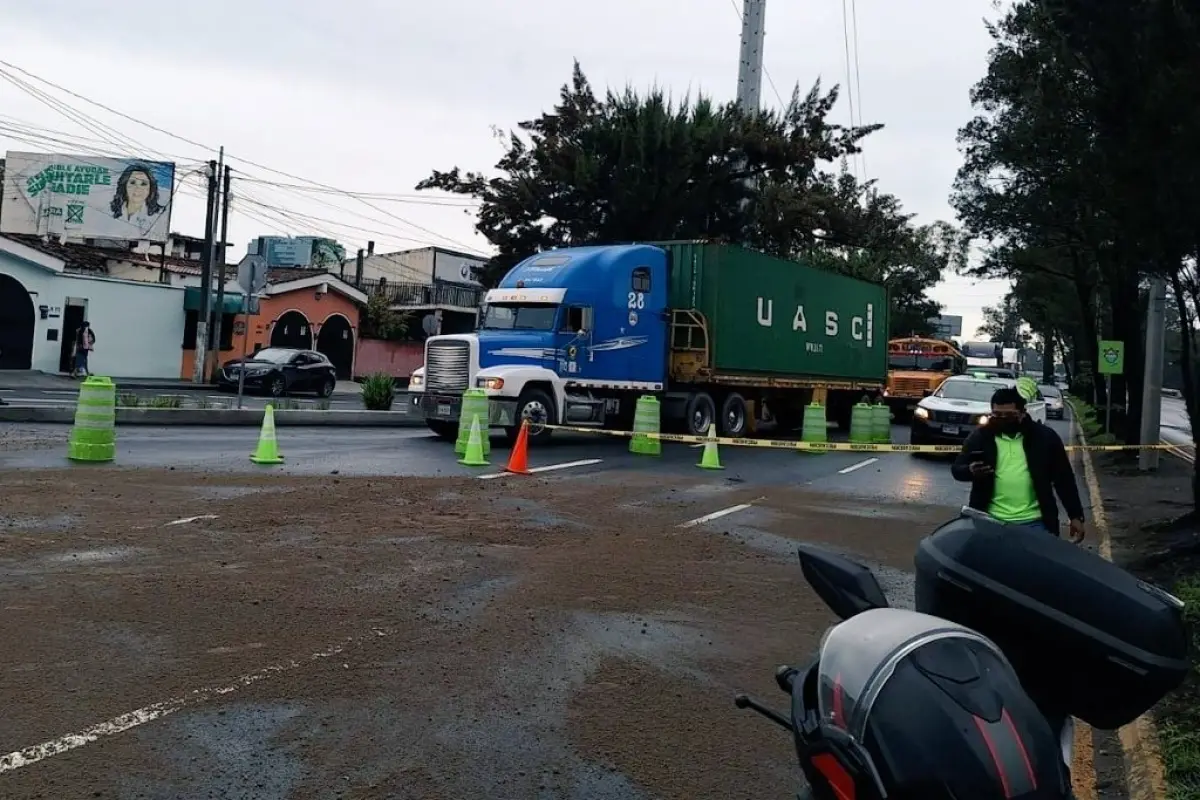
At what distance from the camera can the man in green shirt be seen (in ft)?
20.9

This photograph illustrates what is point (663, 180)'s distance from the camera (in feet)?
106

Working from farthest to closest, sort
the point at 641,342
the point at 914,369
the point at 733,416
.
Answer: the point at 914,369, the point at 733,416, the point at 641,342

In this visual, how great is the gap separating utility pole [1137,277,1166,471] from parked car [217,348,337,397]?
2320 centimetres

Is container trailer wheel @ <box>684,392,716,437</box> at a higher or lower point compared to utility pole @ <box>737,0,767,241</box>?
lower

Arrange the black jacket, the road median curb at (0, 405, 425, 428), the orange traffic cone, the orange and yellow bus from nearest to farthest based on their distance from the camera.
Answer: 1. the black jacket
2. the orange traffic cone
3. the road median curb at (0, 405, 425, 428)
4. the orange and yellow bus

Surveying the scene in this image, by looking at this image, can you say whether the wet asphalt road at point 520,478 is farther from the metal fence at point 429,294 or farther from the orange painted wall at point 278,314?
the metal fence at point 429,294

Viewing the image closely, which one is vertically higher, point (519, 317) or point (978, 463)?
point (519, 317)

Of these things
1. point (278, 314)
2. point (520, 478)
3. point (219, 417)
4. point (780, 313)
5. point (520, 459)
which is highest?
point (278, 314)

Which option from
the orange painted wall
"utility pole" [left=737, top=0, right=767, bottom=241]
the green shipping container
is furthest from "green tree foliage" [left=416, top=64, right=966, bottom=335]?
the orange painted wall

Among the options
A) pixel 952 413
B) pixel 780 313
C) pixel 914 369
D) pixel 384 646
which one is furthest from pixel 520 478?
pixel 914 369

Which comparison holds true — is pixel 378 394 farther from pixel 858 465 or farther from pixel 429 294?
pixel 429 294

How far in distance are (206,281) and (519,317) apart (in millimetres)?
19855

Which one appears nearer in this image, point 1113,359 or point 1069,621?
point 1069,621

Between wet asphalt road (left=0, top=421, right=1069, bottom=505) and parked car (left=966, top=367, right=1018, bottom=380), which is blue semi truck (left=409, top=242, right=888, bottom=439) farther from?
parked car (left=966, top=367, right=1018, bottom=380)
